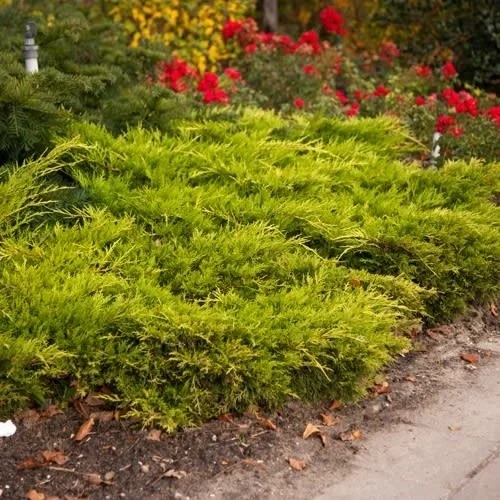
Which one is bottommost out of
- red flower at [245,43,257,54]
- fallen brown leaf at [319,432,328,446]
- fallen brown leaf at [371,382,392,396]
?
fallen brown leaf at [371,382,392,396]

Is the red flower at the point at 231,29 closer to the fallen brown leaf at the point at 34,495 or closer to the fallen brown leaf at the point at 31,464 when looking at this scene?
the fallen brown leaf at the point at 31,464

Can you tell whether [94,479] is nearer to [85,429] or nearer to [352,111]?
[85,429]

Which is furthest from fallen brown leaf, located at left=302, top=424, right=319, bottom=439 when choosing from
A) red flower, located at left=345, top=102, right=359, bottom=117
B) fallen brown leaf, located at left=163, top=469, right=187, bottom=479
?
red flower, located at left=345, top=102, right=359, bottom=117

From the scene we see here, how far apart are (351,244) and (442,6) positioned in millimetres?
7027

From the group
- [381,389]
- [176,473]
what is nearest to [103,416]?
[176,473]

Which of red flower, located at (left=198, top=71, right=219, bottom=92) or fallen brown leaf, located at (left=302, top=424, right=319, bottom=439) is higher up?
red flower, located at (left=198, top=71, right=219, bottom=92)

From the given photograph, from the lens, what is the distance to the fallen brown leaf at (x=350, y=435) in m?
3.88

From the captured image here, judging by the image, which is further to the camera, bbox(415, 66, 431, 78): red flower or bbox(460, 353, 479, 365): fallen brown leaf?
bbox(415, 66, 431, 78): red flower

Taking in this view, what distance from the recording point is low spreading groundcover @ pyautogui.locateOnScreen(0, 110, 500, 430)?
3855 mm

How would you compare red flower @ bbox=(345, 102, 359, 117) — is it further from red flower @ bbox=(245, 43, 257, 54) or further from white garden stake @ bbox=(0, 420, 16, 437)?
white garden stake @ bbox=(0, 420, 16, 437)

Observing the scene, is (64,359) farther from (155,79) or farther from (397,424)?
(155,79)

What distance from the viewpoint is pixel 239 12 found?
10508mm

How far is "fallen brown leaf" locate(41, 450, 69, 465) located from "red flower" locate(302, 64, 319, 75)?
5964 millimetres

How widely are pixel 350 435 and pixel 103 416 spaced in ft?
3.24
